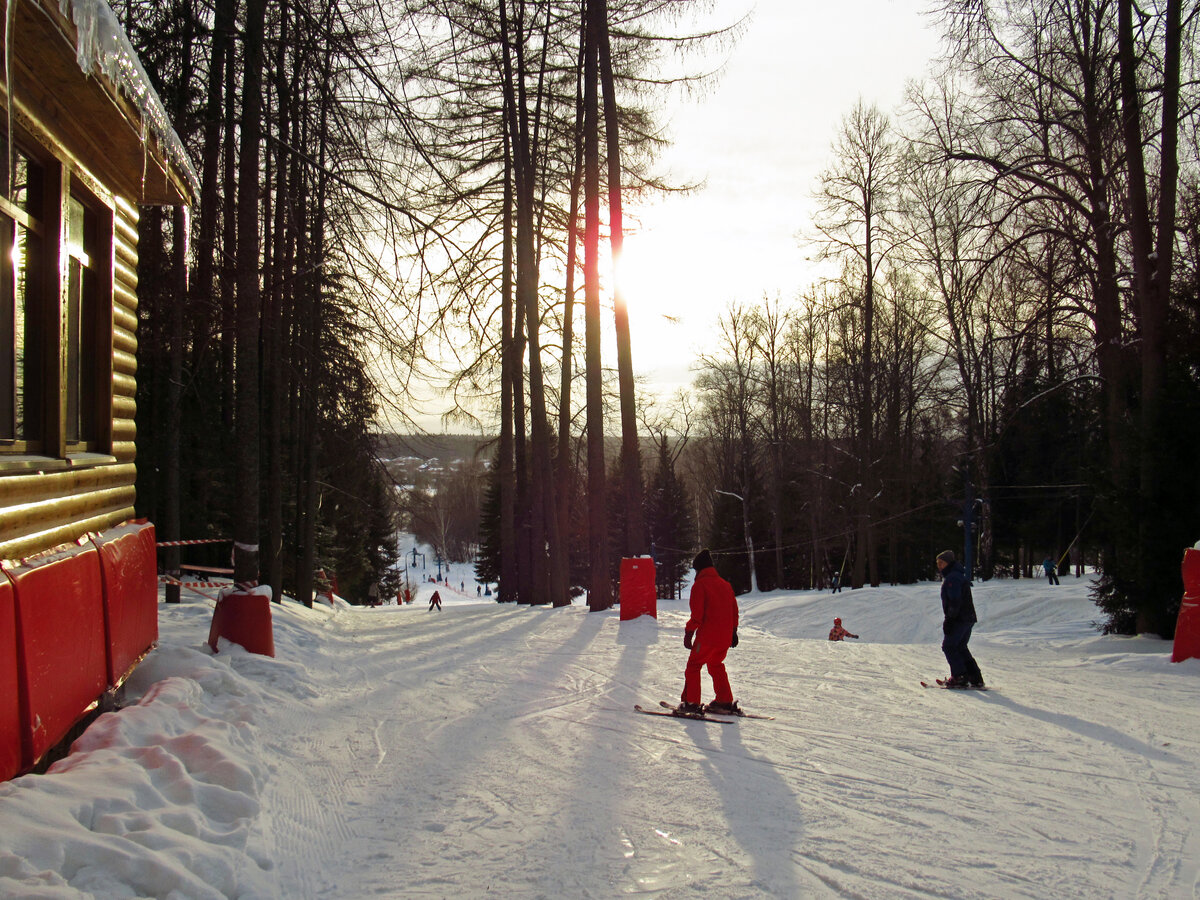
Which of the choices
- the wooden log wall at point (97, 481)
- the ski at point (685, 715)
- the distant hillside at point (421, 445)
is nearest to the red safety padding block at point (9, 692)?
the wooden log wall at point (97, 481)

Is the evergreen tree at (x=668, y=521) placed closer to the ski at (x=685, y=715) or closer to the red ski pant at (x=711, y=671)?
the red ski pant at (x=711, y=671)

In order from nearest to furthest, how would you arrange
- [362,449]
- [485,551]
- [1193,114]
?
[1193,114]
[362,449]
[485,551]

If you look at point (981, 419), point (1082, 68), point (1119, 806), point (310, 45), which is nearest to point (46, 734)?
point (1119, 806)

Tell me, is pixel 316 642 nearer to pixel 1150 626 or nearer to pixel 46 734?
pixel 46 734

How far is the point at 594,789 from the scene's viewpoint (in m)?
5.21

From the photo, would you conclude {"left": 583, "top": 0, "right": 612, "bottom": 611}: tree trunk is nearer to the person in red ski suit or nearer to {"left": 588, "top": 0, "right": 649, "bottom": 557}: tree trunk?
{"left": 588, "top": 0, "right": 649, "bottom": 557}: tree trunk

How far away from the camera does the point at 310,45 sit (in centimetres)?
841

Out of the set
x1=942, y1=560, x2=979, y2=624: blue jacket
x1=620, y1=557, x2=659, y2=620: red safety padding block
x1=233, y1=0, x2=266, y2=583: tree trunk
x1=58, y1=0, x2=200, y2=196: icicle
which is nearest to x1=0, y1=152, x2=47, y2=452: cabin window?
x1=58, y1=0, x2=200, y2=196: icicle

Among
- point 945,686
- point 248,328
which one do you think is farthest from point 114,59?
point 945,686

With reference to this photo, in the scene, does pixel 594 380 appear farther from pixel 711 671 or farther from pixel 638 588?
pixel 711 671

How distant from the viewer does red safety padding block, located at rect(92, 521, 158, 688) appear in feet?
18.3

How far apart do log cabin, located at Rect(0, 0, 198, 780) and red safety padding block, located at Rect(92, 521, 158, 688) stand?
0.02 meters

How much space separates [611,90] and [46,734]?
1465 cm

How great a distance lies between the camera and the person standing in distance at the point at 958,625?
9.33 metres
